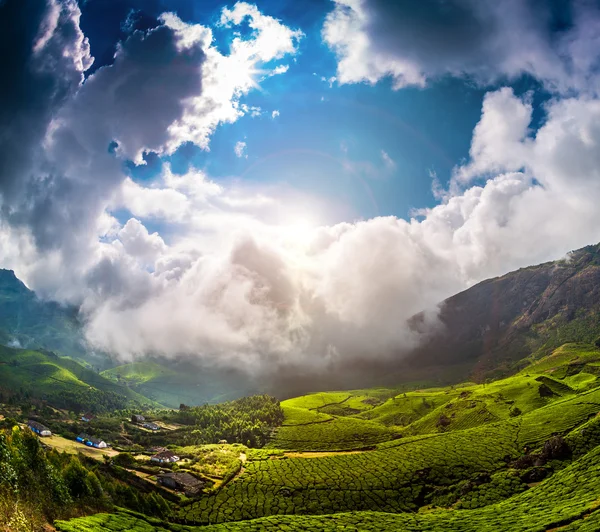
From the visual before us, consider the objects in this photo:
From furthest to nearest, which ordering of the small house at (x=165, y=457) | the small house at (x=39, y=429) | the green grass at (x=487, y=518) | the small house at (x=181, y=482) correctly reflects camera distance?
the small house at (x=39, y=429) < the small house at (x=165, y=457) < the small house at (x=181, y=482) < the green grass at (x=487, y=518)

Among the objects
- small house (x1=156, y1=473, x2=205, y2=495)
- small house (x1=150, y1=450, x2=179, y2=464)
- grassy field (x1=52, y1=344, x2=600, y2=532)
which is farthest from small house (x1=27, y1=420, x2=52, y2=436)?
small house (x1=156, y1=473, x2=205, y2=495)

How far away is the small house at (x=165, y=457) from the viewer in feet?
531

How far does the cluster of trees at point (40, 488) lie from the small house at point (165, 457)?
7846 centimetres

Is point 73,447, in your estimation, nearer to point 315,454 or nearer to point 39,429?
point 39,429

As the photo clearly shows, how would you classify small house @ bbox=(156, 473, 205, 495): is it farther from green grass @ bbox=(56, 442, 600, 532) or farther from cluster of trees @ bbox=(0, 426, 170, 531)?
cluster of trees @ bbox=(0, 426, 170, 531)

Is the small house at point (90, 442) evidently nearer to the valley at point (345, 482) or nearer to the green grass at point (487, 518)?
the valley at point (345, 482)

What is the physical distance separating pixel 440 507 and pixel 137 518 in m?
93.6

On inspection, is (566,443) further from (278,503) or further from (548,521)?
(278,503)

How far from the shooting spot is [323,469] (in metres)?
150

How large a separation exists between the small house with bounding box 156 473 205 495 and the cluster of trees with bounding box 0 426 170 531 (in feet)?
138

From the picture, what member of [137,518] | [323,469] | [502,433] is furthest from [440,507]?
[137,518]

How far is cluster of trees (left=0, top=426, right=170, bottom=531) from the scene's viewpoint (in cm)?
5506

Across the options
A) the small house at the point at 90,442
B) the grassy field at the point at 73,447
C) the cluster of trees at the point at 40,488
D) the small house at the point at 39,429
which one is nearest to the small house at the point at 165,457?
the grassy field at the point at 73,447

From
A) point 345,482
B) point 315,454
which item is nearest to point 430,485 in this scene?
Answer: point 345,482
